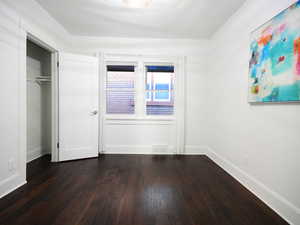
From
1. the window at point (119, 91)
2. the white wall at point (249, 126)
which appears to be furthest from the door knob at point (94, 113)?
the white wall at point (249, 126)

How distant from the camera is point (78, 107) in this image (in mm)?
2771

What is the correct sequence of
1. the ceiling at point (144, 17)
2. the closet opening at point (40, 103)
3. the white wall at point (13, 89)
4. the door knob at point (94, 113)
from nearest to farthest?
the white wall at point (13, 89) → the ceiling at point (144, 17) → the closet opening at point (40, 103) → the door knob at point (94, 113)

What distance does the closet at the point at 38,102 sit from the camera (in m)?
2.74

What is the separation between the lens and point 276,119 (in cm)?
148

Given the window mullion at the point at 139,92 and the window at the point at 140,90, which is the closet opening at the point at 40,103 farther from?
the window mullion at the point at 139,92

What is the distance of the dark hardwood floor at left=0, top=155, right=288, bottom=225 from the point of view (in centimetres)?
135

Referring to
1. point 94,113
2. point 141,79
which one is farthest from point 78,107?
point 141,79

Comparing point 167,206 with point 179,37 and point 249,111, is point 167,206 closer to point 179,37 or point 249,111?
point 249,111

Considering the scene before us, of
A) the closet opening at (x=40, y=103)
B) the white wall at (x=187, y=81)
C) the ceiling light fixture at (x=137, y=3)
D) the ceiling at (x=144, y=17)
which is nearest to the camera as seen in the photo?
the ceiling light fixture at (x=137, y=3)

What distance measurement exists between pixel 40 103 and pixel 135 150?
221 centimetres

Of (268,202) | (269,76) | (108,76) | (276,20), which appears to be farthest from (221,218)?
(108,76)

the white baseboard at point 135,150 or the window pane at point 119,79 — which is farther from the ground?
the window pane at point 119,79

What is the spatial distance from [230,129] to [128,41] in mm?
2626

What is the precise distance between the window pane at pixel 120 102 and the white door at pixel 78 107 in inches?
13.7
